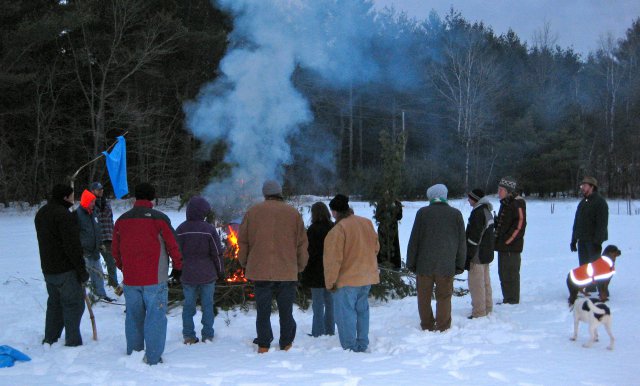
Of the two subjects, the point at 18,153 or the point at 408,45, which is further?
the point at 408,45

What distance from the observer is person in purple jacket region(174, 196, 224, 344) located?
246 inches

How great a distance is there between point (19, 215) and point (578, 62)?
44976 millimetres

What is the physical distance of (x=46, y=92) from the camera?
2638cm

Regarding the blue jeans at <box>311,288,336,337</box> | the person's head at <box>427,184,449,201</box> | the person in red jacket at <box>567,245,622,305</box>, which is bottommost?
the blue jeans at <box>311,288,336,337</box>

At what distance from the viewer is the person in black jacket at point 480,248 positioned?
24.4ft

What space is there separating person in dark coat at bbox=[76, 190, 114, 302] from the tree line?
10.5 feet

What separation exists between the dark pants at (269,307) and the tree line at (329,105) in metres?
5.28

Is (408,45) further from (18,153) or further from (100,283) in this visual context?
(100,283)

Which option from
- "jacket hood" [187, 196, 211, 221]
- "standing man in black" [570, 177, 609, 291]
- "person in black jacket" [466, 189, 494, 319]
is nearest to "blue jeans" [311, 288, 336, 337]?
"jacket hood" [187, 196, 211, 221]

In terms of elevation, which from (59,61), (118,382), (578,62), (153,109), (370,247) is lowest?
(118,382)

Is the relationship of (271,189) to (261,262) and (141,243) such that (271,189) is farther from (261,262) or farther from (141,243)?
(141,243)

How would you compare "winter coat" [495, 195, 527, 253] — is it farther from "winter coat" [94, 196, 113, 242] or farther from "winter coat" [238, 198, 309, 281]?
"winter coat" [94, 196, 113, 242]

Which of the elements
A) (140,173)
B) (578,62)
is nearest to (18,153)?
(140,173)

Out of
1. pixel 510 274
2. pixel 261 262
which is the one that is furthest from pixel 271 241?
pixel 510 274
